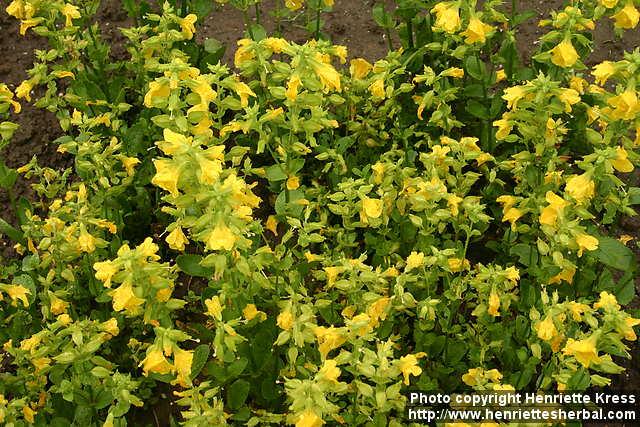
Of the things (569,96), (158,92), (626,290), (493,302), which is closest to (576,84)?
(569,96)

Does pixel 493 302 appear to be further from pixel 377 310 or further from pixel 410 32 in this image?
pixel 410 32

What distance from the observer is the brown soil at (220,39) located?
4.30 metres

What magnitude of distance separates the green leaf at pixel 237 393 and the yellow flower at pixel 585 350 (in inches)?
44.3

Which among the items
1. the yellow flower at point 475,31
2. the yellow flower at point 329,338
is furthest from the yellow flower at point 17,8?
the yellow flower at point 329,338

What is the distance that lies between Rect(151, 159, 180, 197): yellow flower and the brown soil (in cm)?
222

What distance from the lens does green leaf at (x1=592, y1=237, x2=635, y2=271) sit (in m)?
2.91

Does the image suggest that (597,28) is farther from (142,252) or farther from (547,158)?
(142,252)

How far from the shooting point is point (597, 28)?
15.0ft

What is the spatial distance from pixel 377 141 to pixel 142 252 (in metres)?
1.63

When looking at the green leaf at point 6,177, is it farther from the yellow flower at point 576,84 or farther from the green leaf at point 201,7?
the yellow flower at point 576,84

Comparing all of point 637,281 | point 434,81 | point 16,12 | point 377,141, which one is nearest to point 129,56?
point 16,12

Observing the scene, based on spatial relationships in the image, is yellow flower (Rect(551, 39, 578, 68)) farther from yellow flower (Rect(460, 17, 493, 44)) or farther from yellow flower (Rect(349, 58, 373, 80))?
yellow flower (Rect(349, 58, 373, 80))

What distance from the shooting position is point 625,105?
258 centimetres

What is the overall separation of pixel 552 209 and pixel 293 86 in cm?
97
